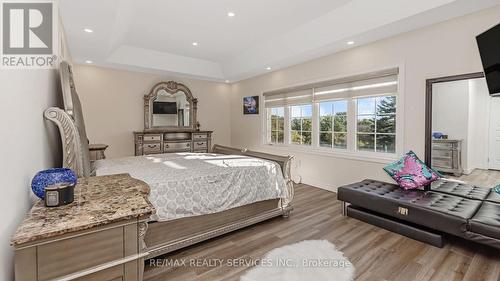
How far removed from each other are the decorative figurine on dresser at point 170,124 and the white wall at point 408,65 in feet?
8.15

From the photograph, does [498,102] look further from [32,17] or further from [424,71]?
[32,17]

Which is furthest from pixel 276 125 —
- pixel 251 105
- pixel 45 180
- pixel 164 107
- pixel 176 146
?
pixel 45 180

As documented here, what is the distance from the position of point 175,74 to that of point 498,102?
18.7 feet

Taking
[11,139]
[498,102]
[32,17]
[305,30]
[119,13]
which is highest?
[305,30]

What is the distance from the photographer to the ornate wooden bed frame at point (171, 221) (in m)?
1.70

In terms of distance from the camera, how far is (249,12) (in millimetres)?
3500

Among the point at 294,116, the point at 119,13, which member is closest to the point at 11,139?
the point at 119,13

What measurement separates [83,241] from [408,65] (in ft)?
13.3

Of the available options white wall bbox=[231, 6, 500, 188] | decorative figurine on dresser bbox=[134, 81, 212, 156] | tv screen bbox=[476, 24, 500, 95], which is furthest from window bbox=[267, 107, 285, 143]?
tv screen bbox=[476, 24, 500, 95]

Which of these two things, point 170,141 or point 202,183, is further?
point 170,141

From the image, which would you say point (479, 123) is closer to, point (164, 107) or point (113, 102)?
point (164, 107)

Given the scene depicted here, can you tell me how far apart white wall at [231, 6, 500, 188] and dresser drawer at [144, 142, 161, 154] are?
312cm

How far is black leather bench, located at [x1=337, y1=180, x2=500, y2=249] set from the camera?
2.19m

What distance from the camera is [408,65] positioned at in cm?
336
